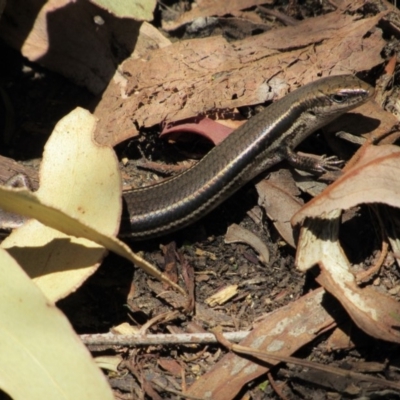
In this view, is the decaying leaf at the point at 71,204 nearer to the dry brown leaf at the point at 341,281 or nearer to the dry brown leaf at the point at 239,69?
the dry brown leaf at the point at 239,69

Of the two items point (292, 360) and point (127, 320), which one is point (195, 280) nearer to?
point (127, 320)

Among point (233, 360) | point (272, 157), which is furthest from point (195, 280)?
point (272, 157)

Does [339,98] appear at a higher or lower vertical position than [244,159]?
higher

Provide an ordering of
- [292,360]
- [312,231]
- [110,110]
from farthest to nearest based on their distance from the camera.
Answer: [110,110] < [312,231] < [292,360]

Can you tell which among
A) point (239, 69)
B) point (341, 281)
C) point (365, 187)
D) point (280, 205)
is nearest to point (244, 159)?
point (280, 205)

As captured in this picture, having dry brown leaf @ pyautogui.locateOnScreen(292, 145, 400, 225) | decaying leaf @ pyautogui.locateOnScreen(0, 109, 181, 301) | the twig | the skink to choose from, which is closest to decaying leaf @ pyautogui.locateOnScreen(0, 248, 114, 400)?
decaying leaf @ pyautogui.locateOnScreen(0, 109, 181, 301)

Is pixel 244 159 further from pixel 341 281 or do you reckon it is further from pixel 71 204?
pixel 71 204

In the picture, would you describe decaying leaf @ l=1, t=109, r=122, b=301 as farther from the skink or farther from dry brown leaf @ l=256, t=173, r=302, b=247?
dry brown leaf @ l=256, t=173, r=302, b=247
